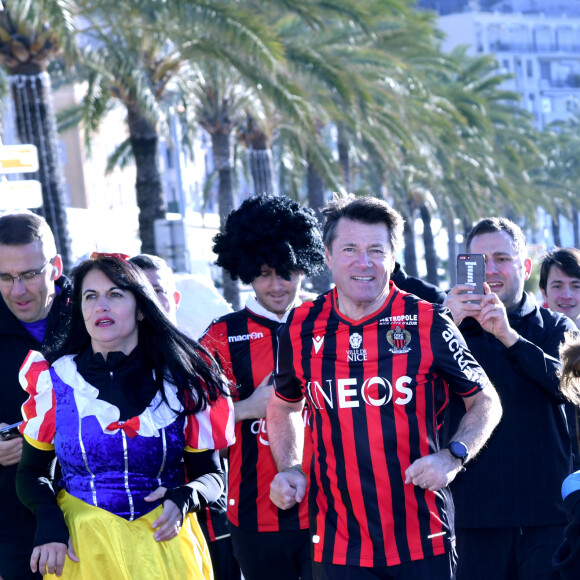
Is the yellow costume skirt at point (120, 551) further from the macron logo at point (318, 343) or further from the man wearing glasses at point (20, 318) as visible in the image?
the man wearing glasses at point (20, 318)

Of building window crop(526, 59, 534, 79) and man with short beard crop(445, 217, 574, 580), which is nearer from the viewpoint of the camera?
man with short beard crop(445, 217, 574, 580)

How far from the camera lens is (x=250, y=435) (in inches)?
192

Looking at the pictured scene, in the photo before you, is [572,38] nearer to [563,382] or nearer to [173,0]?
[173,0]

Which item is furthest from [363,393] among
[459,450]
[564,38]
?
[564,38]

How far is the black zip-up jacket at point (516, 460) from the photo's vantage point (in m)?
4.72

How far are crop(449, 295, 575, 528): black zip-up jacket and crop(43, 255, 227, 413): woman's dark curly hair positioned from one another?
1.33m

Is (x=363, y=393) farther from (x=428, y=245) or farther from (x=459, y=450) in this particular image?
(x=428, y=245)

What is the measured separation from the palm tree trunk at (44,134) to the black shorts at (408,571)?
1113 cm

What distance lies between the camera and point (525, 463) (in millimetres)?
4766

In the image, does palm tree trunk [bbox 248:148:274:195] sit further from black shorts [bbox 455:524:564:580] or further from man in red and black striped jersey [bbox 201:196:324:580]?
black shorts [bbox 455:524:564:580]

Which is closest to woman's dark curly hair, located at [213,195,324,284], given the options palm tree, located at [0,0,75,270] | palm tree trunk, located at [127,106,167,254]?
palm tree, located at [0,0,75,270]

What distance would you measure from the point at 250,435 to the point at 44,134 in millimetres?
10684

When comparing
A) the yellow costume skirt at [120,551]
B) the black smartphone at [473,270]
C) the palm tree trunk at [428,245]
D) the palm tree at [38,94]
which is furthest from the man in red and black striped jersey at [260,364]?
the palm tree trunk at [428,245]

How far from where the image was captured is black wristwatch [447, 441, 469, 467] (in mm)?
3693
